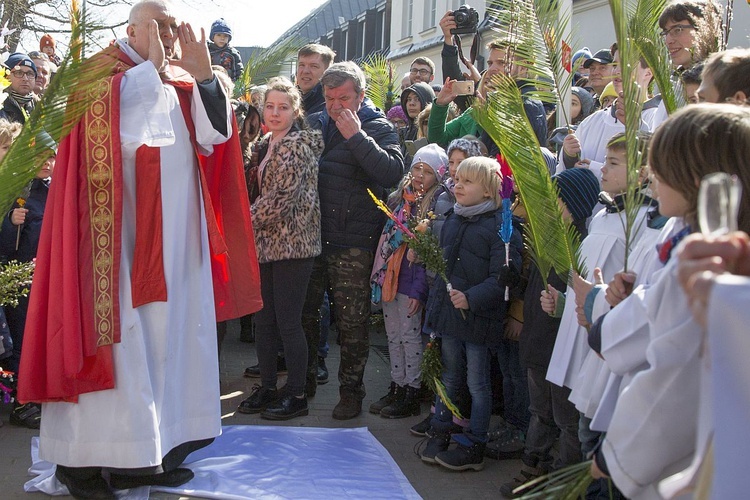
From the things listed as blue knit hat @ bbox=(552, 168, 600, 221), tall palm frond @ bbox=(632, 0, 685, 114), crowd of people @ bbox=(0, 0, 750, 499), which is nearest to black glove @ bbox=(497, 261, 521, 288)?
crowd of people @ bbox=(0, 0, 750, 499)

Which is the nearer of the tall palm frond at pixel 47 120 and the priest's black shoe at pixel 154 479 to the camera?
the tall palm frond at pixel 47 120

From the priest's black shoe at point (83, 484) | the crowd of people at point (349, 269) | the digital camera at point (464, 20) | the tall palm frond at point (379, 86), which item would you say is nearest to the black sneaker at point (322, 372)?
the crowd of people at point (349, 269)

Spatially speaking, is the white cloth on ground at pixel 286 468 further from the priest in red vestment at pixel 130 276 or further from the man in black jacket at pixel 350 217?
the man in black jacket at pixel 350 217

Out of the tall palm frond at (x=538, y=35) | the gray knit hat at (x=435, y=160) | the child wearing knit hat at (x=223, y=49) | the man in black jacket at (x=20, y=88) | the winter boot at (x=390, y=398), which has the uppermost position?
the child wearing knit hat at (x=223, y=49)

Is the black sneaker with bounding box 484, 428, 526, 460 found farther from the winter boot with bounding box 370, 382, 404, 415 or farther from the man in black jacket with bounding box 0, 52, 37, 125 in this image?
the man in black jacket with bounding box 0, 52, 37, 125

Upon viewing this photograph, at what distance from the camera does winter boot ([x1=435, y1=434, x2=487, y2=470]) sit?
4980mm

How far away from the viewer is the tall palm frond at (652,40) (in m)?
3.33

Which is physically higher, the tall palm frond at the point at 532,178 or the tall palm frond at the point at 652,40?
the tall palm frond at the point at 652,40

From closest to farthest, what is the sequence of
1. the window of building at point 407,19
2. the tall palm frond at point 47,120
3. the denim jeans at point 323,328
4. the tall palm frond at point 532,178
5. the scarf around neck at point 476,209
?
the tall palm frond at point 47,120 < the tall palm frond at point 532,178 < the scarf around neck at point 476,209 < the denim jeans at point 323,328 < the window of building at point 407,19

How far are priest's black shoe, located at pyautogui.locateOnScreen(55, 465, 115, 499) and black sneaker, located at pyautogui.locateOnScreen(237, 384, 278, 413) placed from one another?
67.4 inches

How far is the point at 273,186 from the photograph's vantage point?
5816 millimetres

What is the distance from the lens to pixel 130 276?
169 inches

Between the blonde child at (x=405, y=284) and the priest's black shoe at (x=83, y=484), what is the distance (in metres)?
2.14

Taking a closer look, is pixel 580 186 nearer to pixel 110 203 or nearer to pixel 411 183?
pixel 411 183
